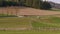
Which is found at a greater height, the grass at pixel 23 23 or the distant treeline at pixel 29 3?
the grass at pixel 23 23

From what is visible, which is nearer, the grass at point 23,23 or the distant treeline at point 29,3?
the grass at point 23,23

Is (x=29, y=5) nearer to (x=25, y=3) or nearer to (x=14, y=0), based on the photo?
(x=25, y=3)

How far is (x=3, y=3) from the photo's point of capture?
29.0 meters

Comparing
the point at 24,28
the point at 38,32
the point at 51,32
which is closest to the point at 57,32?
the point at 51,32

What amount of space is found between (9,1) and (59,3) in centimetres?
868

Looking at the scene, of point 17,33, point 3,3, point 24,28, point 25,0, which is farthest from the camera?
point 25,0

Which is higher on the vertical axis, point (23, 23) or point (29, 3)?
point (23, 23)

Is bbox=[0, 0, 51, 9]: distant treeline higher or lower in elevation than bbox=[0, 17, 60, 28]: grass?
lower

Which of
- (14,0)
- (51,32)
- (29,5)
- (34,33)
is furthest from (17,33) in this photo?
(14,0)

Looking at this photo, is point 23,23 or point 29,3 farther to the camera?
point 29,3

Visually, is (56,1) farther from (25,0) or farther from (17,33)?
(17,33)

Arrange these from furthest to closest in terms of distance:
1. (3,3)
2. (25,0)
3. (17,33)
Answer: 1. (25,0)
2. (3,3)
3. (17,33)

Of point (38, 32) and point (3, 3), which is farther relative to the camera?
point (3, 3)

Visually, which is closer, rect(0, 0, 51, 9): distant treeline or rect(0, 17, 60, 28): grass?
rect(0, 17, 60, 28): grass
